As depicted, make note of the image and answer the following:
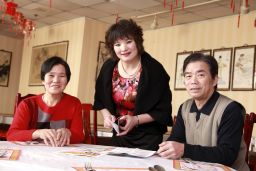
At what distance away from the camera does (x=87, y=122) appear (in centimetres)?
275

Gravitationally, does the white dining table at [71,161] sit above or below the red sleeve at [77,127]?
below

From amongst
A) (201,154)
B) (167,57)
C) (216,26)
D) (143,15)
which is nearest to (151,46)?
(167,57)

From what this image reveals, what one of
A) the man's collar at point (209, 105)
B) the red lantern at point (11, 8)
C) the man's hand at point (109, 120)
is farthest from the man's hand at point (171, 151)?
the red lantern at point (11, 8)

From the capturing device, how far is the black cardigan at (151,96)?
2.01m

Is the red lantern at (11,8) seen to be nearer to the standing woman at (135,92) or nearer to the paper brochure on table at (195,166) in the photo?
the standing woman at (135,92)

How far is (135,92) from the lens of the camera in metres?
2.03

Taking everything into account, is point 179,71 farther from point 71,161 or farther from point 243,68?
point 71,161

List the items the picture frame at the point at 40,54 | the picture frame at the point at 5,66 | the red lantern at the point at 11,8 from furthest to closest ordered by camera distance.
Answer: the picture frame at the point at 5,66, the picture frame at the point at 40,54, the red lantern at the point at 11,8

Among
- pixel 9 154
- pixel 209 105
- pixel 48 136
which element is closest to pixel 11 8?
pixel 48 136

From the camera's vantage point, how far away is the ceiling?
5.76 meters

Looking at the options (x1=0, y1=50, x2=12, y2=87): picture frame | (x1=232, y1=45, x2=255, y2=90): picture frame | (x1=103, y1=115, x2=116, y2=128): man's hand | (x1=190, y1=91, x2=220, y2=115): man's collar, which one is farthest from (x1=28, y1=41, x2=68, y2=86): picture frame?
(x1=190, y1=91, x2=220, y2=115): man's collar

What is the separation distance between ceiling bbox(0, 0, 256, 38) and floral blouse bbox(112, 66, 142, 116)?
367cm

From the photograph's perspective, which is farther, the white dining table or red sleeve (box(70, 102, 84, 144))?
red sleeve (box(70, 102, 84, 144))

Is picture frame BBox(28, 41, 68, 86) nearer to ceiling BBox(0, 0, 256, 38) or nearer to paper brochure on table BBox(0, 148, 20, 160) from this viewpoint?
ceiling BBox(0, 0, 256, 38)
